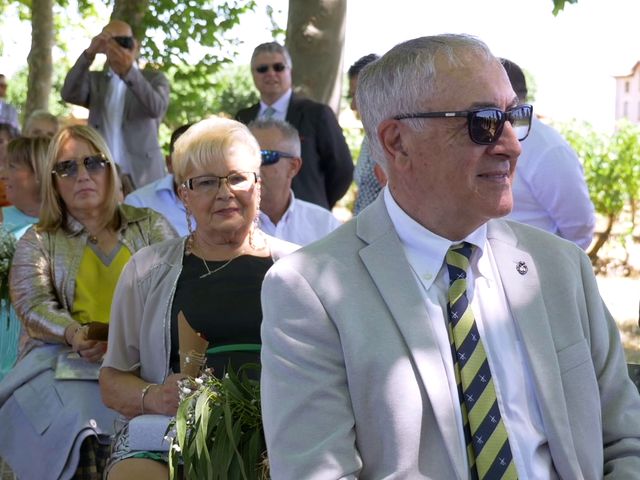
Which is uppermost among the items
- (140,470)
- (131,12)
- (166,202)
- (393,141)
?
(393,141)

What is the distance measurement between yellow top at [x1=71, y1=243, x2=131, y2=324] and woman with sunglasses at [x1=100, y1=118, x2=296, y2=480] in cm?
77

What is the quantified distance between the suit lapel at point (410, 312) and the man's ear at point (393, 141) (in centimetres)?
15

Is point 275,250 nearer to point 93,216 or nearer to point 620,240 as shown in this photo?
point 93,216

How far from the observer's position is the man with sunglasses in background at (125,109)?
862cm

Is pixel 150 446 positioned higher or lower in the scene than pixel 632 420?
lower

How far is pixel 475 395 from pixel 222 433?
0.79 meters

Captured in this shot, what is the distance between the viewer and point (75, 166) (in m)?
5.23

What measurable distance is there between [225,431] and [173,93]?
37.6 ft

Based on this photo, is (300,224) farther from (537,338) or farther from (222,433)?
(537,338)

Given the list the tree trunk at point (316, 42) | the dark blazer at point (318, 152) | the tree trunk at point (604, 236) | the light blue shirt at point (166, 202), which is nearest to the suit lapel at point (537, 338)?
the light blue shirt at point (166, 202)

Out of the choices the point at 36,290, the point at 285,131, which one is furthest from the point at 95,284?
the point at 285,131

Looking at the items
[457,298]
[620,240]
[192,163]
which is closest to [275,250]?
[192,163]

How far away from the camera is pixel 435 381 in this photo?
2.66 meters

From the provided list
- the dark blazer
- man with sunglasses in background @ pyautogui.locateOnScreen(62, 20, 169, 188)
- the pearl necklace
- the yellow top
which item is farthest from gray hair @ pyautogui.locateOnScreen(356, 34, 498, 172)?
man with sunglasses in background @ pyautogui.locateOnScreen(62, 20, 169, 188)
